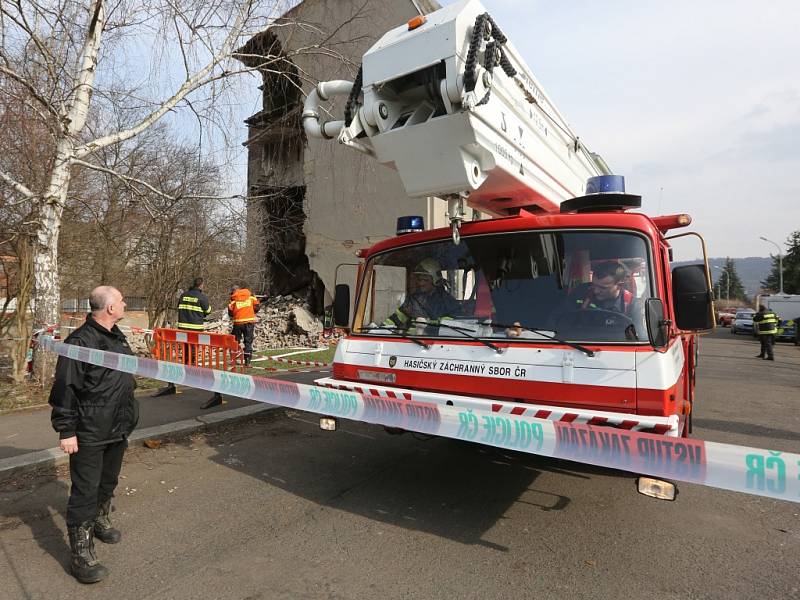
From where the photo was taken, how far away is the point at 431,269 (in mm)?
4109

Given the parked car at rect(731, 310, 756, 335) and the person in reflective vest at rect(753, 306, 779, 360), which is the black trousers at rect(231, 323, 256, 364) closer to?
the person in reflective vest at rect(753, 306, 779, 360)

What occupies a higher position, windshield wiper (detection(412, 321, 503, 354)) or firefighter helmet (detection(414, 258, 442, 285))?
firefighter helmet (detection(414, 258, 442, 285))

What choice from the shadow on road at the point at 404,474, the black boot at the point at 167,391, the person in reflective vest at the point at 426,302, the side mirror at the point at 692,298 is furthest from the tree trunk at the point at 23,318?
the side mirror at the point at 692,298

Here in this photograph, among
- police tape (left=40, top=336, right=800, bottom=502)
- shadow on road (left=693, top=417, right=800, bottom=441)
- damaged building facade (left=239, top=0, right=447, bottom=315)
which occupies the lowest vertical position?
shadow on road (left=693, top=417, right=800, bottom=441)

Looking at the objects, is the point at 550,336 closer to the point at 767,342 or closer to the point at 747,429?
the point at 747,429

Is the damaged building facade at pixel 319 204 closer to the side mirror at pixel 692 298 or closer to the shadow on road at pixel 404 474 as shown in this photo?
the shadow on road at pixel 404 474

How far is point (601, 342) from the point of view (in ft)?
10.2

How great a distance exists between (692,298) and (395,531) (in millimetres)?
2626

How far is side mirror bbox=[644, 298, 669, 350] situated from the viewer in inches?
116

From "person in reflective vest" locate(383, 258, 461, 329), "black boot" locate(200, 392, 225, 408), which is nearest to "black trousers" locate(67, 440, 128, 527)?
"person in reflective vest" locate(383, 258, 461, 329)

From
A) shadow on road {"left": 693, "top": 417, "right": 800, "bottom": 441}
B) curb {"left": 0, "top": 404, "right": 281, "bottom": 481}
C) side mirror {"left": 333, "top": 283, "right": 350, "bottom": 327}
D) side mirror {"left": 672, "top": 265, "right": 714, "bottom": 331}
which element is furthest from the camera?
shadow on road {"left": 693, "top": 417, "right": 800, "bottom": 441}

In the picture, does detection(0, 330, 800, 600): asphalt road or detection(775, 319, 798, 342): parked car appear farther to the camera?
detection(775, 319, 798, 342): parked car

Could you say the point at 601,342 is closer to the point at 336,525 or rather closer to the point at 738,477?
the point at 738,477

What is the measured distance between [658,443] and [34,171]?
35.2ft
